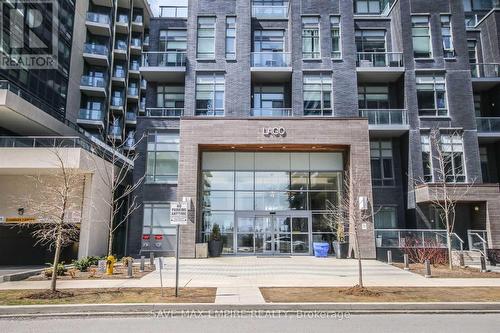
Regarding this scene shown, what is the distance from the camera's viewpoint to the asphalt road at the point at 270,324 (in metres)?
8.20

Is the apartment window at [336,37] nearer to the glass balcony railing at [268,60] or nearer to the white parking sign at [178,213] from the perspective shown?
the glass balcony railing at [268,60]

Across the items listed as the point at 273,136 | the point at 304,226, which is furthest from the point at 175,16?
the point at 304,226

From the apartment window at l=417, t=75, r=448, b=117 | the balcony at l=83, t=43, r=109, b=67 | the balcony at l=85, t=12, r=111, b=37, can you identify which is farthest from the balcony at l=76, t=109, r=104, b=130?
the apartment window at l=417, t=75, r=448, b=117

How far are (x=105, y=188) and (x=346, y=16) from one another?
832 inches

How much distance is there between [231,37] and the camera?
2723 centimetres

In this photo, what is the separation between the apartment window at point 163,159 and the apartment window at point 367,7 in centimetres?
1925

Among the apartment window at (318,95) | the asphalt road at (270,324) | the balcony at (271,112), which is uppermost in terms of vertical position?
the apartment window at (318,95)

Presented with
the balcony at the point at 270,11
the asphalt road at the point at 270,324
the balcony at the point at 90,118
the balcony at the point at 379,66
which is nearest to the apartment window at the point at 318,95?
the balcony at the point at 379,66

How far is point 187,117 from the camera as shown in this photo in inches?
939

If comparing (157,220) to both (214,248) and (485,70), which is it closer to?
(214,248)

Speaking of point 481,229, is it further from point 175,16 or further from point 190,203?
point 175,16

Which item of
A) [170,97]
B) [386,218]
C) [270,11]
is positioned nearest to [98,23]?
[170,97]

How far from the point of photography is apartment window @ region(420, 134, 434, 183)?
24.8 metres

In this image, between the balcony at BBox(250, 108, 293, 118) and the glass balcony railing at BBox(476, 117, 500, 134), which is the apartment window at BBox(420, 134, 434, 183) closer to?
the glass balcony railing at BBox(476, 117, 500, 134)
